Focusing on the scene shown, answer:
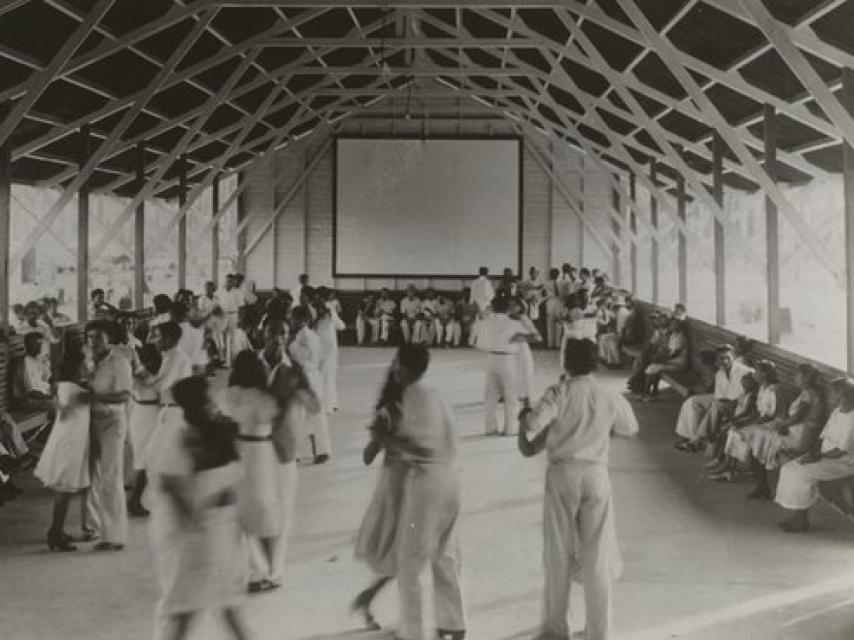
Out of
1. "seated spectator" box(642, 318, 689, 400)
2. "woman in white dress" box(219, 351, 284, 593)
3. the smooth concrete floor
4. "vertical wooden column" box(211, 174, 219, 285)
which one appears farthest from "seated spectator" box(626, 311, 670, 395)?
"vertical wooden column" box(211, 174, 219, 285)

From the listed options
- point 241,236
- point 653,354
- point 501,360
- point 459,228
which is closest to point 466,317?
point 459,228

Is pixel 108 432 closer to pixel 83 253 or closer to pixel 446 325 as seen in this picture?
pixel 83 253

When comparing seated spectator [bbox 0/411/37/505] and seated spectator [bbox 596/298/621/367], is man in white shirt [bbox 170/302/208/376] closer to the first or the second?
seated spectator [bbox 0/411/37/505]

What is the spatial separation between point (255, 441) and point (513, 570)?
1.78 metres

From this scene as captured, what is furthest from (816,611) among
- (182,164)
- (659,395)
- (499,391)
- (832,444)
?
(182,164)

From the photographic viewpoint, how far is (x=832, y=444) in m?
6.91


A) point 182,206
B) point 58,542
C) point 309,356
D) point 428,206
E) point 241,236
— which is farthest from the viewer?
point 241,236

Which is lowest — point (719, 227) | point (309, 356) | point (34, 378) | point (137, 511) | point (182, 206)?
point (137, 511)

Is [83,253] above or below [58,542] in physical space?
above

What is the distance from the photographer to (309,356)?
28.2ft

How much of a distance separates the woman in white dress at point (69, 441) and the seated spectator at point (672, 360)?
816 centimetres

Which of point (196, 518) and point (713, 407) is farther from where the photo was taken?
point (713, 407)

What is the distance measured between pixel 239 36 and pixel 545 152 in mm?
9780

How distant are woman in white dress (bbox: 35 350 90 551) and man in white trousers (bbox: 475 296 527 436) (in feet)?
15.7
